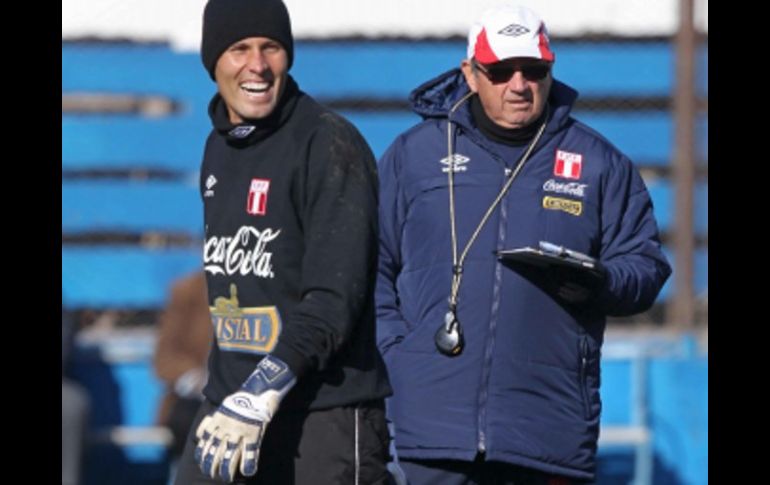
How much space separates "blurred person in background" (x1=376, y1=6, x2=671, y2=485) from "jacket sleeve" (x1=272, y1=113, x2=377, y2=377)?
92 cm

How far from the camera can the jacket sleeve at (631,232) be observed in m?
5.16

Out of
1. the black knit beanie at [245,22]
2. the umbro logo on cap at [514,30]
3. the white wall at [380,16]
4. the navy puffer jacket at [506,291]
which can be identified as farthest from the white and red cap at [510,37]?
the white wall at [380,16]

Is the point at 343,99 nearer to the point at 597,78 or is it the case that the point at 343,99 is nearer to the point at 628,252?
the point at 597,78

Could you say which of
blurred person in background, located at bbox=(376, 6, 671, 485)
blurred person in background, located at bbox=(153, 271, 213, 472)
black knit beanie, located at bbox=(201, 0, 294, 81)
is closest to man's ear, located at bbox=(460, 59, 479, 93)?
blurred person in background, located at bbox=(376, 6, 671, 485)

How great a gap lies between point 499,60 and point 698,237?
12.3ft

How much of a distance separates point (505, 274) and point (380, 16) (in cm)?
433

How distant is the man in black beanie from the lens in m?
4.02

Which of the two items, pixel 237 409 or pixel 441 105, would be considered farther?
pixel 441 105

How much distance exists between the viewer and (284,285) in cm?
417

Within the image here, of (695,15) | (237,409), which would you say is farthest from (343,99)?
(237,409)

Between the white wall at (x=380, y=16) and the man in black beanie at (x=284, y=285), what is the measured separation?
472 centimetres
